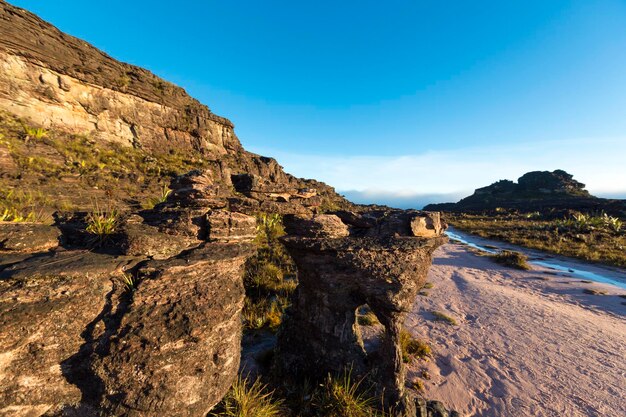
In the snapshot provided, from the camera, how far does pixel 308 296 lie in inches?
243

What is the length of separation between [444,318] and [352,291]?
22.2ft

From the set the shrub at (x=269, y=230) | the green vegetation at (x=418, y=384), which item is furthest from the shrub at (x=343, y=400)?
the shrub at (x=269, y=230)

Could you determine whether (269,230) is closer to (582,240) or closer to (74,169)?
(74,169)

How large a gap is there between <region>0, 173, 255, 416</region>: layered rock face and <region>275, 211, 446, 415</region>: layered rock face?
79.9 inches

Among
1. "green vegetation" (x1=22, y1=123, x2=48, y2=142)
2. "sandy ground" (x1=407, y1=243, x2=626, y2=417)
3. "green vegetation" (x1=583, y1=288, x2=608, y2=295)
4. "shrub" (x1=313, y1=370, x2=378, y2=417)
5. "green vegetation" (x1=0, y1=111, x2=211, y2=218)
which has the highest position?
"green vegetation" (x1=22, y1=123, x2=48, y2=142)

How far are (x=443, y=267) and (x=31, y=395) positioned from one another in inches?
810

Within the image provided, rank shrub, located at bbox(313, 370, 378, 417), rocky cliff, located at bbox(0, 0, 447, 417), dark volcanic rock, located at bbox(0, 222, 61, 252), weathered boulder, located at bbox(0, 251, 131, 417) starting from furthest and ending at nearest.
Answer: shrub, located at bbox(313, 370, 378, 417)
dark volcanic rock, located at bbox(0, 222, 61, 252)
rocky cliff, located at bbox(0, 0, 447, 417)
weathered boulder, located at bbox(0, 251, 131, 417)

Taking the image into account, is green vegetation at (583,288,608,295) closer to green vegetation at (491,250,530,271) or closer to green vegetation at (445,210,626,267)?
green vegetation at (491,250,530,271)

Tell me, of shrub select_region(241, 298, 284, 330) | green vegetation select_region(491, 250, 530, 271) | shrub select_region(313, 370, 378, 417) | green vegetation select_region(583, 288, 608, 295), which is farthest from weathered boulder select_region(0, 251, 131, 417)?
green vegetation select_region(491, 250, 530, 271)

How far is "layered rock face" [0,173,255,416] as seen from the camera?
2.81 m

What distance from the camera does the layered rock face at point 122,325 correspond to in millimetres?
2807

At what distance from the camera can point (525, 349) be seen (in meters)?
7.94

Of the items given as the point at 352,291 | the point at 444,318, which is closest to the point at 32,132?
the point at 352,291

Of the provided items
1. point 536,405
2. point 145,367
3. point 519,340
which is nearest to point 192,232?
point 145,367
